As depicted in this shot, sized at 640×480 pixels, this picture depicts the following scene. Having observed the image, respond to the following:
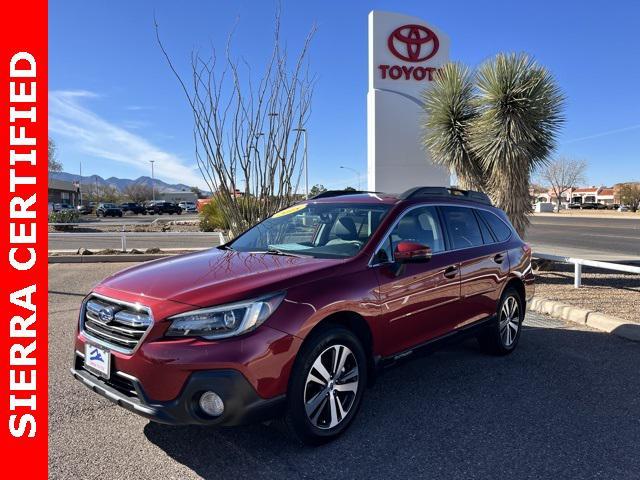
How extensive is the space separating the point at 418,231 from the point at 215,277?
74.2 inches

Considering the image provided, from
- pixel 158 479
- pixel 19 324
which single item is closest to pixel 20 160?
→ pixel 19 324

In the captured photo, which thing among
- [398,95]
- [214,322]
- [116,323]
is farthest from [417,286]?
[398,95]

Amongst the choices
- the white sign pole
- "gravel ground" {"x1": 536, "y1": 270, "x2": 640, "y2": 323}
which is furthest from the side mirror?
the white sign pole

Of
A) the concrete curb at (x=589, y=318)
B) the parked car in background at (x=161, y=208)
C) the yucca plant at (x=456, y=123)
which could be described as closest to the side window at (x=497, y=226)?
the concrete curb at (x=589, y=318)

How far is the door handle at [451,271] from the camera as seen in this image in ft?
14.1

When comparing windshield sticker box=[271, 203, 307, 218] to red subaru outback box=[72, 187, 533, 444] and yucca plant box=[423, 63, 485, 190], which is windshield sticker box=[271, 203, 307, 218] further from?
yucca plant box=[423, 63, 485, 190]

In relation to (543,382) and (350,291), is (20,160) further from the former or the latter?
(543,382)

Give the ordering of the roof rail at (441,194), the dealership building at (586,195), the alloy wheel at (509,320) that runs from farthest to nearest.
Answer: the dealership building at (586,195), the alloy wheel at (509,320), the roof rail at (441,194)

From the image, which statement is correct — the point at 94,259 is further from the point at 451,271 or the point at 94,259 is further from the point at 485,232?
the point at 451,271

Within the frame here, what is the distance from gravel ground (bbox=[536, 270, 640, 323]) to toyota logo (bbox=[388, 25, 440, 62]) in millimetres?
6073

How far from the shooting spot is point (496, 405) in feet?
13.0

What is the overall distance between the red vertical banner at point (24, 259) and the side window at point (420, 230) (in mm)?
2929

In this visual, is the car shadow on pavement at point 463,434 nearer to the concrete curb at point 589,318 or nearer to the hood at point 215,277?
the hood at point 215,277

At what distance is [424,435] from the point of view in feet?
11.2
